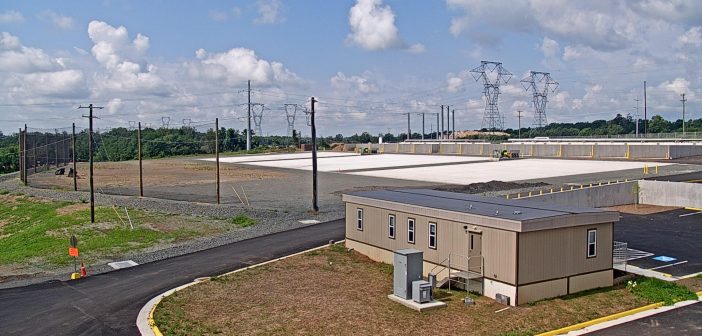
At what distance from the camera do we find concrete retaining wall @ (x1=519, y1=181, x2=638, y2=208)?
1814 inches

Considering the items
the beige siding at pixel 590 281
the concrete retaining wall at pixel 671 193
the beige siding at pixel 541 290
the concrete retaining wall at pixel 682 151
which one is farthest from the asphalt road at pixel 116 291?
the concrete retaining wall at pixel 682 151

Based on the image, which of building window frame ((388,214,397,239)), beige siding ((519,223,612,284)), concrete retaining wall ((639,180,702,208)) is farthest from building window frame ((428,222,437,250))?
concrete retaining wall ((639,180,702,208))

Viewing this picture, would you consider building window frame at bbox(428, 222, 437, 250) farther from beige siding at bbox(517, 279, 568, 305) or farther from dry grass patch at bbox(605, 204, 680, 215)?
dry grass patch at bbox(605, 204, 680, 215)

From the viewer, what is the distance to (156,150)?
168625mm

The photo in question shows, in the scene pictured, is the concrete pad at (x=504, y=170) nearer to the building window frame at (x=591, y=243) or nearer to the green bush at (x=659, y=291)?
the green bush at (x=659, y=291)

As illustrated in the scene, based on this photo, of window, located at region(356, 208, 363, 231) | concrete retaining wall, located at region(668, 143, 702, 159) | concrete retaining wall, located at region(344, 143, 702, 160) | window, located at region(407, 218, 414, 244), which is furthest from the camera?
concrete retaining wall, located at region(344, 143, 702, 160)

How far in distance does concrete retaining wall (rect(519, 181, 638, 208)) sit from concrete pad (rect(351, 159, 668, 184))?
1657 cm

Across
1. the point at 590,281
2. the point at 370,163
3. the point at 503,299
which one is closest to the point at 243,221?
the point at 503,299

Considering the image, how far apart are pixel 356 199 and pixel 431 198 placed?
3620 millimetres

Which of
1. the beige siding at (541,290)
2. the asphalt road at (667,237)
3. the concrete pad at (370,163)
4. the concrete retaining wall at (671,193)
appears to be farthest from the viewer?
the concrete pad at (370,163)

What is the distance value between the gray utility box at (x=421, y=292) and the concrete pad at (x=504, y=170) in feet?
146

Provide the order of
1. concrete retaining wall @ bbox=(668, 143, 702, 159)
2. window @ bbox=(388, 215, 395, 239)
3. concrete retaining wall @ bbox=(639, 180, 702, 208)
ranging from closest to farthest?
window @ bbox=(388, 215, 395, 239) → concrete retaining wall @ bbox=(639, 180, 702, 208) → concrete retaining wall @ bbox=(668, 143, 702, 159)

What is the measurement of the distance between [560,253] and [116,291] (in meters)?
17.2

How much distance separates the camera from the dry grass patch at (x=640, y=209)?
46000mm
